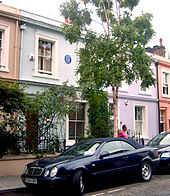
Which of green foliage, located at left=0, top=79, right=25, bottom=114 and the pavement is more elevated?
green foliage, located at left=0, top=79, right=25, bottom=114

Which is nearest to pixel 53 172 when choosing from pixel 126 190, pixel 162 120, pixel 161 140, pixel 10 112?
pixel 126 190

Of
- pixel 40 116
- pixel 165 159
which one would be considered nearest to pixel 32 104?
pixel 40 116

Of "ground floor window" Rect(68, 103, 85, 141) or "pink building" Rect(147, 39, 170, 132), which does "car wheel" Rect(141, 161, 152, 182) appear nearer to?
"ground floor window" Rect(68, 103, 85, 141)

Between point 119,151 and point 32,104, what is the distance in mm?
3366

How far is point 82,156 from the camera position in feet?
24.4

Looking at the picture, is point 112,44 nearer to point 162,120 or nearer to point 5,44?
point 5,44

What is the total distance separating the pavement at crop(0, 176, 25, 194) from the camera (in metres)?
7.73

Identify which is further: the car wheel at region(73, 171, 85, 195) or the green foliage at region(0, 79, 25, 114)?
the green foliage at region(0, 79, 25, 114)

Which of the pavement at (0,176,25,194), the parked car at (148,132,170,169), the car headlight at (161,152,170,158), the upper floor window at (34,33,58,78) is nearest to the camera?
the pavement at (0,176,25,194)

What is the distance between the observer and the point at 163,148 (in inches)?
412

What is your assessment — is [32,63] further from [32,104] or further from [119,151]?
[119,151]

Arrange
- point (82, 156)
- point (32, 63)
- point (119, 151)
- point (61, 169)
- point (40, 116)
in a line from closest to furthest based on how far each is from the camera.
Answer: point (61, 169)
point (82, 156)
point (119, 151)
point (40, 116)
point (32, 63)

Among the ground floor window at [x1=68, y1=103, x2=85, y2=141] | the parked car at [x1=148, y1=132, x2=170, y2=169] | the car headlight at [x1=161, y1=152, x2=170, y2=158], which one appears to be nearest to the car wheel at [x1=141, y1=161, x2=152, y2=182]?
the parked car at [x1=148, y1=132, x2=170, y2=169]

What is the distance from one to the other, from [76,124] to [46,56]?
4.15 meters
